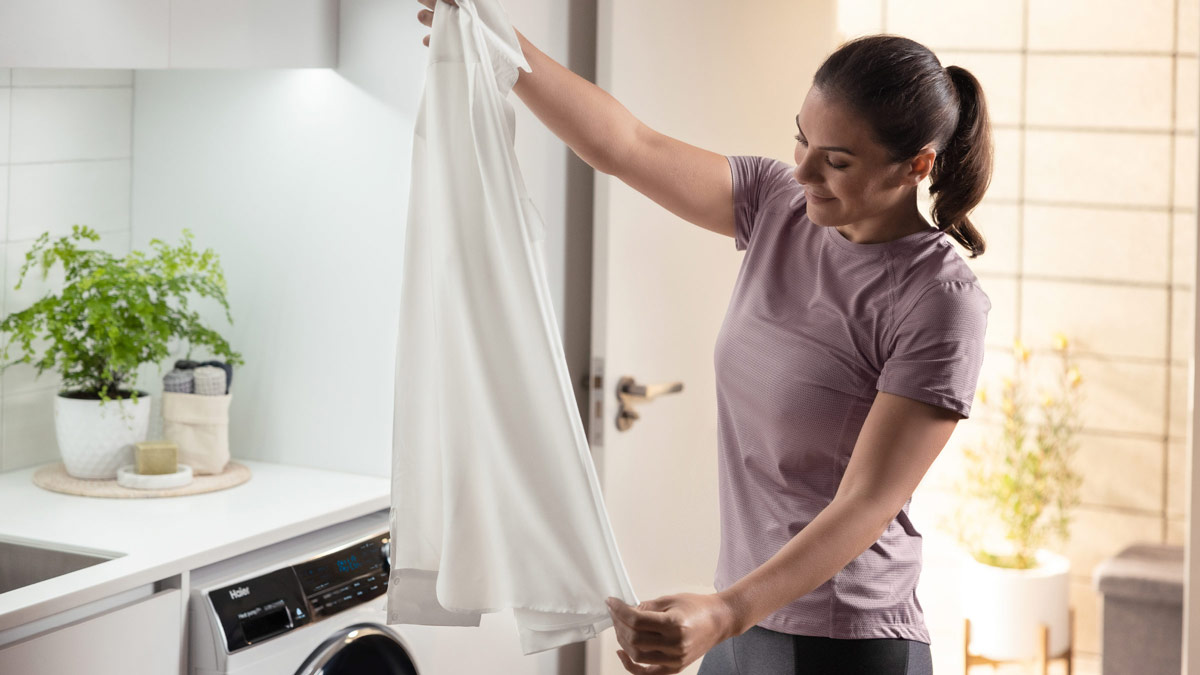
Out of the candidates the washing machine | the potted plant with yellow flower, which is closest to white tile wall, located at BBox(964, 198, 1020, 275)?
the potted plant with yellow flower

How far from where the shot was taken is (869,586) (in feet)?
4.71

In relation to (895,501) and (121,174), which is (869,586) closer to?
(895,501)

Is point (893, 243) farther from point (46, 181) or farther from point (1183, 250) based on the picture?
point (1183, 250)

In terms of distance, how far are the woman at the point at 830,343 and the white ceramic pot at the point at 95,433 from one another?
1001 mm

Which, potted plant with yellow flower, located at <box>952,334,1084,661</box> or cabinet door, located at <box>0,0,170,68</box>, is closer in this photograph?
cabinet door, located at <box>0,0,170,68</box>

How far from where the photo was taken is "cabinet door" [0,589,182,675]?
1488mm

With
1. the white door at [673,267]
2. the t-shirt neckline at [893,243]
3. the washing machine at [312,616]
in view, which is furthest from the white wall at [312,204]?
the t-shirt neckline at [893,243]

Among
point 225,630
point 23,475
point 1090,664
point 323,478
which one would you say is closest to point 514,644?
point 323,478

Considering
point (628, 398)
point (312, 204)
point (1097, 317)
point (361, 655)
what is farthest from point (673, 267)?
point (1097, 317)

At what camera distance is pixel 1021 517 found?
335 cm

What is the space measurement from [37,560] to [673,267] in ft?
4.19

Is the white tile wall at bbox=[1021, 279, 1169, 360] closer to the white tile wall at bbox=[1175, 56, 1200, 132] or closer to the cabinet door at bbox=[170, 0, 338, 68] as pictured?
the white tile wall at bbox=[1175, 56, 1200, 132]

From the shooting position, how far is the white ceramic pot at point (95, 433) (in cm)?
204

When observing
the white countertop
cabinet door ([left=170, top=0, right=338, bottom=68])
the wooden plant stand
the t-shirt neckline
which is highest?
cabinet door ([left=170, top=0, right=338, bottom=68])
